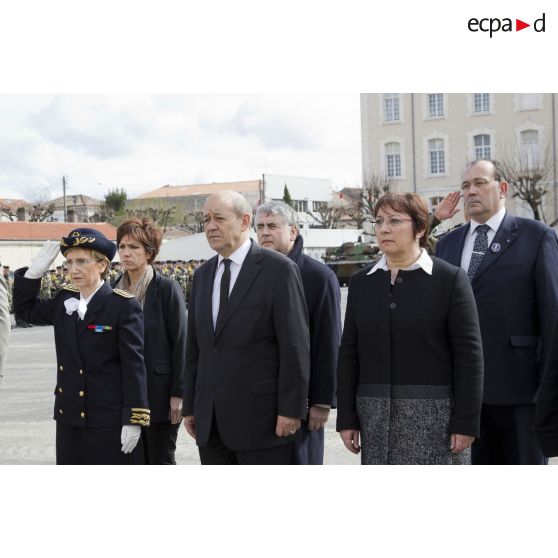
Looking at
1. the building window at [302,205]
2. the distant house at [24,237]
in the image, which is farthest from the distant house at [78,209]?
the distant house at [24,237]

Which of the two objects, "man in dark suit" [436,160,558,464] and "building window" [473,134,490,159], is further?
"building window" [473,134,490,159]

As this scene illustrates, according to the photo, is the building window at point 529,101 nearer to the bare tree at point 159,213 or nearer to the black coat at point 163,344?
the bare tree at point 159,213

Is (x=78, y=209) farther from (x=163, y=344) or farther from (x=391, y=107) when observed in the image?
(x=163, y=344)

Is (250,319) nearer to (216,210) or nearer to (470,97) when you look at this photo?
(216,210)

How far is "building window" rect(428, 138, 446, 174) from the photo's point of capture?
55844 millimetres

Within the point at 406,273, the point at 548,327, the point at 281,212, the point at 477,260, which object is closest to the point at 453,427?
the point at 406,273

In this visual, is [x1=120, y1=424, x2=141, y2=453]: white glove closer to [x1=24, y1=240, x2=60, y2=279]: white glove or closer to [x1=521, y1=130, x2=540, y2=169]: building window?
[x1=24, y1=240, x2=60, y2=279]: white glove

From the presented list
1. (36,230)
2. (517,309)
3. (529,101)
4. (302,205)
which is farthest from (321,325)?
(302,205)

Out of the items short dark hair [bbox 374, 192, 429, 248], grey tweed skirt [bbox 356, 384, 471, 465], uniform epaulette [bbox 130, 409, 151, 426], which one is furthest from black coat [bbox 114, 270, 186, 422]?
short dark hair [bbox 374, 192, 429, 248]

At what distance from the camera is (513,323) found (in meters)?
4.59

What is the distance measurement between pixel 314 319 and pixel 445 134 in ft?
171

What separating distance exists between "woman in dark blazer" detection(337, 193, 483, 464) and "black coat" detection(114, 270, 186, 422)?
1.66 m

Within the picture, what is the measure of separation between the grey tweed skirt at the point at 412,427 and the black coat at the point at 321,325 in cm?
100

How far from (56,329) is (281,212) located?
158 cm
